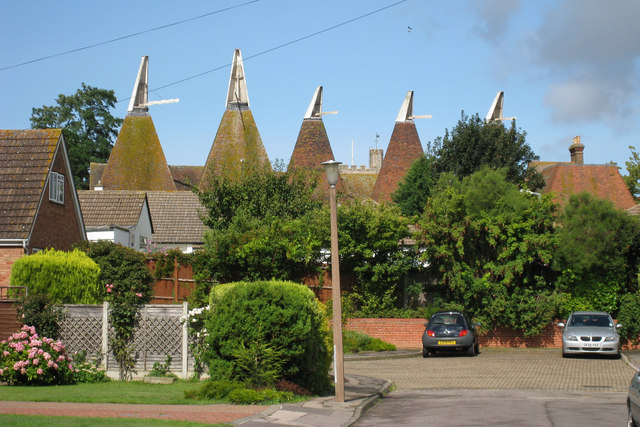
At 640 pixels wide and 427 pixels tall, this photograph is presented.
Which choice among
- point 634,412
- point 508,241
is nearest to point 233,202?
point 508,241

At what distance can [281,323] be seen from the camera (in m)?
15.0

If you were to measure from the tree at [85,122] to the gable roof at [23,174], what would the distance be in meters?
44.0

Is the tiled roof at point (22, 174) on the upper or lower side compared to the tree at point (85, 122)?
lower

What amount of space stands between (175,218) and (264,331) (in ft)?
112

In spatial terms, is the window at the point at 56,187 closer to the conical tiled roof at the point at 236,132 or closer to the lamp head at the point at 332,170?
the lamp head at the point at 332,170

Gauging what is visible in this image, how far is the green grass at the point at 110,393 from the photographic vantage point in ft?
45.5

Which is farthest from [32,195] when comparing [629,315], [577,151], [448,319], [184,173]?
[184,173]

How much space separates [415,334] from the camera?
3008cm

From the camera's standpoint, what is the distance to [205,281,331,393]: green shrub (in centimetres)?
1493

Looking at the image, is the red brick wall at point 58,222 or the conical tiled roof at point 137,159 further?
the conical tiled roof at point 137,159

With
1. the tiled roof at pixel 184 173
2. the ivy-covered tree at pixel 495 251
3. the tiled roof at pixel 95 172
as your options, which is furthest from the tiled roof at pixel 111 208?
the tiled roof at pixel 184 173

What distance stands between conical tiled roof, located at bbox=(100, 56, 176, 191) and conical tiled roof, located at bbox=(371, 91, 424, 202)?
1496 centimetres

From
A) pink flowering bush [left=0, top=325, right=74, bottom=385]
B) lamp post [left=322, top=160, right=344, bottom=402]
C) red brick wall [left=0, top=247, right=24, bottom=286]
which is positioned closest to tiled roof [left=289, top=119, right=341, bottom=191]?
red brick wall [left=0, top=247, right=24, bottom=286]

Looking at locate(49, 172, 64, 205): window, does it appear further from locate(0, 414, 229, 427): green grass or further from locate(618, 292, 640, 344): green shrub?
locate(618, 292, 640, 344): green shrub
